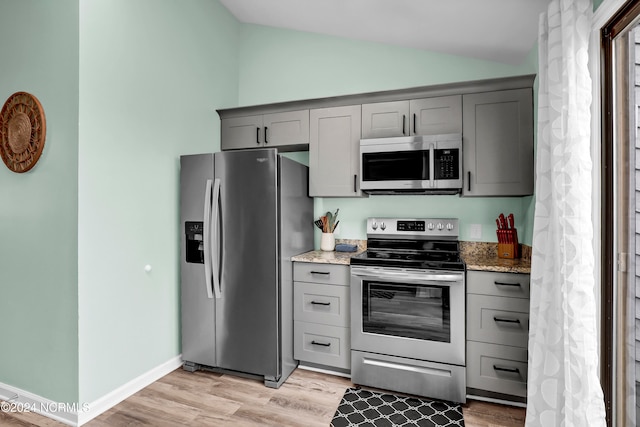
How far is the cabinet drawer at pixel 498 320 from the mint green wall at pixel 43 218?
2467 mm

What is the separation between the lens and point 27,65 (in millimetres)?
2174

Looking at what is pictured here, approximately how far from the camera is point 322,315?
103 inches

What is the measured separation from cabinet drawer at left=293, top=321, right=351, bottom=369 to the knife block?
1.31 metres

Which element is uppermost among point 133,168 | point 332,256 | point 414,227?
point 133,168

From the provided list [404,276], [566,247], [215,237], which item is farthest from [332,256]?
[566,247]

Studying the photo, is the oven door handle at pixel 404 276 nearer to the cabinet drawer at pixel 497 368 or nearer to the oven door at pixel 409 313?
the oven door at pixel 409 313

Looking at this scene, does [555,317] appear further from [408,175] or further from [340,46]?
[340,46]

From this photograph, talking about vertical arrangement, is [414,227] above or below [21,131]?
below

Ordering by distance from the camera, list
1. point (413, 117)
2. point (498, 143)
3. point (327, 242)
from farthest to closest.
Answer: point (327, 242), point (413, 117), point (498, 143)

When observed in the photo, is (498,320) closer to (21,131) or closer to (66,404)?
(66,404)

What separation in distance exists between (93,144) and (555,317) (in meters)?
2.72

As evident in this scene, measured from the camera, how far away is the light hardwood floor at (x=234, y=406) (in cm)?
205

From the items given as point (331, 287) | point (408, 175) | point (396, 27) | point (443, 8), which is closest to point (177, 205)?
point (331, 287)

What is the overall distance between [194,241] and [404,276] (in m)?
1.61
